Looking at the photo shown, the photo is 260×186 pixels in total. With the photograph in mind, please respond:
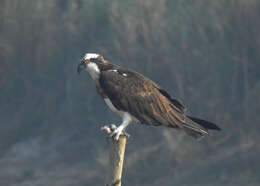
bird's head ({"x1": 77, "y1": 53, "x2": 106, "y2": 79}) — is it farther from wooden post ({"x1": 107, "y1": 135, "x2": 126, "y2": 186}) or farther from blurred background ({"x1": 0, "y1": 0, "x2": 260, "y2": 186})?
blurred background ({"x1": 0, "y1": 0, "x2": 260, "y2": 186})

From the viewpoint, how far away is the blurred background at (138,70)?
12062 mm

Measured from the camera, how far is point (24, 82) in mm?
16812

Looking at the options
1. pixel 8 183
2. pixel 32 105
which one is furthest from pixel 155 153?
pixel 32 105

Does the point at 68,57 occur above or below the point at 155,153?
above

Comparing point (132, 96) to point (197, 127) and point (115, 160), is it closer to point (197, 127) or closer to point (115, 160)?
point (197, 127)

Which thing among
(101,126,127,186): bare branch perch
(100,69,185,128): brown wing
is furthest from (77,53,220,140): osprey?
(101,126,127,186): bare branch perch

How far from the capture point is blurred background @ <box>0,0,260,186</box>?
39.6ft

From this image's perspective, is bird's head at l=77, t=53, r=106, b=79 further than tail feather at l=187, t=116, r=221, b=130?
Yes

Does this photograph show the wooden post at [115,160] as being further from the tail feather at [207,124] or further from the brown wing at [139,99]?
the tail feather at [207,124]

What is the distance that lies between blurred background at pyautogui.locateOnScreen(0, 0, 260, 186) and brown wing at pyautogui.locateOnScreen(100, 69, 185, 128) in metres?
5.10

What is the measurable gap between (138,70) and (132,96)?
22.5ft

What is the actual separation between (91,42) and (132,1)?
5.46 feet

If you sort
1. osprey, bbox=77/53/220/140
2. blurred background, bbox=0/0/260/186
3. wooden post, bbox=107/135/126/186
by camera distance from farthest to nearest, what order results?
blurred background, bbox=0/0/260/186, osprey, bbox=77/53/220/140, wooden post, bbox=107/135/126/186

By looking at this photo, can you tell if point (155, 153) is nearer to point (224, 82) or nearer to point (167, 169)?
point (167, 169)
